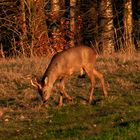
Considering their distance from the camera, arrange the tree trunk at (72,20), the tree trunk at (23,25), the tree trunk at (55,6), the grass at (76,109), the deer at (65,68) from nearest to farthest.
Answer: the grass at (76,109) < the deer at (65,68) < the tree trunk at (23,25) < the tree trunk at (55,6) < the tree trunk at (72,20)

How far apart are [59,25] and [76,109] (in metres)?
16.3

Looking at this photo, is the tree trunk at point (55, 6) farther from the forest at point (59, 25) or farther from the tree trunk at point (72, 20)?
the tree trunk at point (72, 20)

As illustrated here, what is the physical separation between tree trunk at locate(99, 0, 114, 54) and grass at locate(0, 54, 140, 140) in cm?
1021

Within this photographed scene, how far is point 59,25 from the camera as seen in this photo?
28703 millimetres

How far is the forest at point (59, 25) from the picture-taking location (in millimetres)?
25922

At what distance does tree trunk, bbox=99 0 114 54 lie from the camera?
2784 centimetres

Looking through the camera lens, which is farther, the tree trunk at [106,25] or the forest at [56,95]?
the tree trunk at [106,25]

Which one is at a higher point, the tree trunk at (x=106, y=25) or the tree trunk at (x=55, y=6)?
the tree trunk at (x=55, y=6)

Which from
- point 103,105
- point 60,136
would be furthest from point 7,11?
point 60,136

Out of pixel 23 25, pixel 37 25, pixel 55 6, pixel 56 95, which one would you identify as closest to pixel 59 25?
pixel 55 6

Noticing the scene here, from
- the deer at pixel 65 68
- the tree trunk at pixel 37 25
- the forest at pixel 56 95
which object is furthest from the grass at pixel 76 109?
the tree trunk at pixel 37 25

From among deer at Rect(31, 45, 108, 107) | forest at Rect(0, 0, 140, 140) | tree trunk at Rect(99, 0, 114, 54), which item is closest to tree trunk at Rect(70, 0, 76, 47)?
tree trunk at Rect(99, 0, 114, 54)

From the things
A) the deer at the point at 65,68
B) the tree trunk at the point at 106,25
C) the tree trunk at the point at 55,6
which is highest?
the deer at the point at 65,68

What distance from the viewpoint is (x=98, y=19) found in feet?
Result: 95.3
